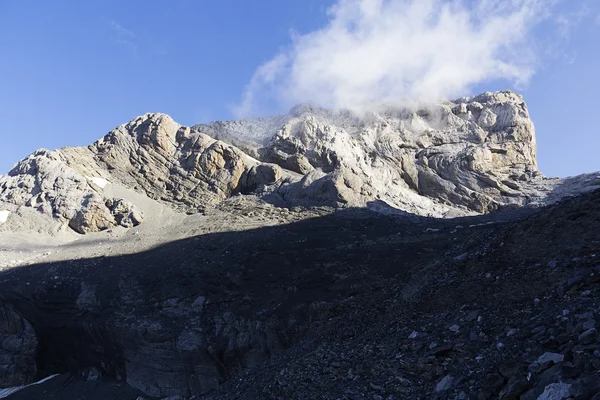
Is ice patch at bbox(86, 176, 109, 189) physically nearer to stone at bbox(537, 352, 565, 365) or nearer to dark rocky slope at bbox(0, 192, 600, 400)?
dark rocky slope at bbox(0, 192, 600, 400)

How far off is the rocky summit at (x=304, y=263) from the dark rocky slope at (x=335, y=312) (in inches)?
2.2

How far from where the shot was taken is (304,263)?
842 inches

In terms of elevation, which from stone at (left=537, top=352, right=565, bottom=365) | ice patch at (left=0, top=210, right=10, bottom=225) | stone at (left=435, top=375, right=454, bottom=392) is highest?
ice patch at (left=0, top=210, right=10, bottom=225)

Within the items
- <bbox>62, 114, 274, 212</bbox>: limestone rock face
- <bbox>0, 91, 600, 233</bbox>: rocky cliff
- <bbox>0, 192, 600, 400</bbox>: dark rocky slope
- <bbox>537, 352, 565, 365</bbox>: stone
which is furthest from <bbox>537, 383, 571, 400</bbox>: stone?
<bbox>62, 114, 274, 212</bbox>: limestone rock face

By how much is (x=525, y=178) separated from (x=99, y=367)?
34.9 metres

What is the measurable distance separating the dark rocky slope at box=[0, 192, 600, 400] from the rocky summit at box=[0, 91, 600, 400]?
0.06 meters

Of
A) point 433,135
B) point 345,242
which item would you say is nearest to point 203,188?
point 345,242

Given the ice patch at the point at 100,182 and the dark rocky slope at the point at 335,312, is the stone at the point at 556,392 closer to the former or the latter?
the dark rocky slope at the point at 335,312

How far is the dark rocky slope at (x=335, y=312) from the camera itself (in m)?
6.03

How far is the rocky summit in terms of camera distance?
23.0ft

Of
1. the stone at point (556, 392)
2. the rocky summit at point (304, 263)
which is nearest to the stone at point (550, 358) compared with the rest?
the rocky summit at point (304, 263)

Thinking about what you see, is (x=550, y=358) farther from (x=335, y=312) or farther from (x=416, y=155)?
(x=416, y=155)

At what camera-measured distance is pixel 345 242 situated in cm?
2295

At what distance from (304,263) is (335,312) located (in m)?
6.85
